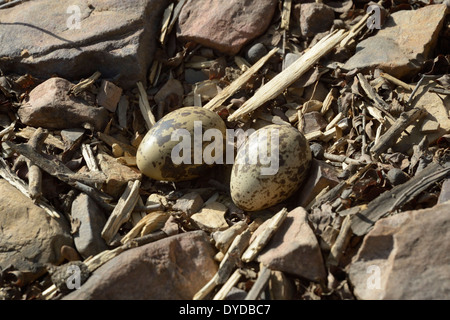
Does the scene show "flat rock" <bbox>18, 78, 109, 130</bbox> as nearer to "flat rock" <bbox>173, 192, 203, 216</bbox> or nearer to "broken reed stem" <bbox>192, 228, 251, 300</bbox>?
"flat rock" <bbox>173, 192, 203, 216</bbox>

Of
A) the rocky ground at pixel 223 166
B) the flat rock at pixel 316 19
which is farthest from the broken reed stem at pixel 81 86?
the flat rock at pixel 316 19

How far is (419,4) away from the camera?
4043 millimetres

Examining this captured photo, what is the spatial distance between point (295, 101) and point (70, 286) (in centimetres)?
218

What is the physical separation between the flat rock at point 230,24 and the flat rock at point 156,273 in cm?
191

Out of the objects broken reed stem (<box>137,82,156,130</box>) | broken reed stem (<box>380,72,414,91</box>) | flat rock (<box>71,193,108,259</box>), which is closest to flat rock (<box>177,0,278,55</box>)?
broken reed stem (<box>137,82,156,130</box>)

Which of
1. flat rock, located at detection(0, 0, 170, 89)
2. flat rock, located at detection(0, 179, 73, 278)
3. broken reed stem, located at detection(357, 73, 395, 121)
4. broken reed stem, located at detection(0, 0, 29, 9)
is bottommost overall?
broken reed stem, located at detection(357, 73, 395, 121)

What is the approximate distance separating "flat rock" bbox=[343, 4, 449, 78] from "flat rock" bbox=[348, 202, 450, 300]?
137cm

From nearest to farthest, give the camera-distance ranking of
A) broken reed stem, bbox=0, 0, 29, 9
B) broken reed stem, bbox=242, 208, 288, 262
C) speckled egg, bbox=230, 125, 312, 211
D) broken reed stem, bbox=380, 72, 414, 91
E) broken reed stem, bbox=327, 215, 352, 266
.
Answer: broken reed stem, bbox=327, 215, 352, 266 < broken reed stem, bbox=242, 208, 288, 262 < speckled egg, bbox=230, 125, 312, 211 < broken reed stem, bbox=380, 72, 414, 91 < broken reed stem, bbox=0, 0, 29, 9

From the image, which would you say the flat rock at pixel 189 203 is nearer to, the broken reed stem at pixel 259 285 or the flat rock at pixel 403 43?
the broken reed stem at pixel 259 285

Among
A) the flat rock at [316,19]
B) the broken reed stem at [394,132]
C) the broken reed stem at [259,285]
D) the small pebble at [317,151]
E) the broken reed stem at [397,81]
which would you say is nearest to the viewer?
the broken reed stem at [259,285]

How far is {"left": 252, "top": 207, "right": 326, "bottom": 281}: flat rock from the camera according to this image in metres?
2.65

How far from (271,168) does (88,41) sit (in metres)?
1.98

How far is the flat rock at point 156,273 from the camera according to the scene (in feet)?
8.63
